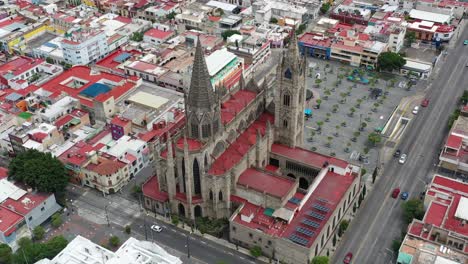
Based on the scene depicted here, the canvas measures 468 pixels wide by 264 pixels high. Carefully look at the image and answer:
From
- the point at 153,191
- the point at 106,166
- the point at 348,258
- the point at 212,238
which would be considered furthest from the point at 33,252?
the point at 348,258

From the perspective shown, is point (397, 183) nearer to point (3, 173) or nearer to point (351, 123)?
point (351, 123)

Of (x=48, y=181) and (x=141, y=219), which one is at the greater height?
(x=48, y=181)

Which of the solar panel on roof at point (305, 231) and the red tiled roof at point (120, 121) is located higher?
the red tiled roof at point (120, 121)

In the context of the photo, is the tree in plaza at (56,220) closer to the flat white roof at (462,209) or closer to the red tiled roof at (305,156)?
the red tiled roof at (305,156)

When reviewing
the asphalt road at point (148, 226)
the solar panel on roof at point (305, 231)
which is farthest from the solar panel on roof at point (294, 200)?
the asphalt road at point (148, 226)

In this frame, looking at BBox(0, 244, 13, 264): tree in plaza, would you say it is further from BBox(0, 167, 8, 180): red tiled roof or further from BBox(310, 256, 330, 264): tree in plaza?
BBox(310, 256, 330, 264): tree in plaza

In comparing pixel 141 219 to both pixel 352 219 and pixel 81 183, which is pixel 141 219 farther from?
pixel 352 219

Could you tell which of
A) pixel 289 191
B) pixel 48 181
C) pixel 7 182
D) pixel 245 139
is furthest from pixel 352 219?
pixel 7 182

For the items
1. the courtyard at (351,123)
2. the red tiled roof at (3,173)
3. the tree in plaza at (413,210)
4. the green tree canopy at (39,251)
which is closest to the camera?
the green tree canopy at (39,251)
